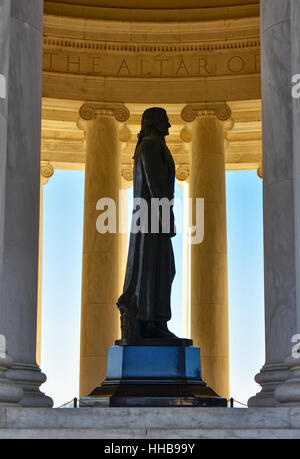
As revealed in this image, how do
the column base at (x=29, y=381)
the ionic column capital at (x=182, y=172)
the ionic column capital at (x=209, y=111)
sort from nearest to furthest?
the column base at (x=29, y=381)
the ionic column capital at (x=209, y=111)
the ionic column capital at (x=182, y=172)

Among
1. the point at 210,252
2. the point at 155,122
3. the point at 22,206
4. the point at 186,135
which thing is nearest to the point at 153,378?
the point at 22,206

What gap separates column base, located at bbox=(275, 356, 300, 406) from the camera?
73.3 meters

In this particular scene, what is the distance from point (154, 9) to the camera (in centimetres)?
16650

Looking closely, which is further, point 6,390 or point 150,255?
point 150,255

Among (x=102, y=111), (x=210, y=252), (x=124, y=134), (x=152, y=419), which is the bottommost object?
(x=152, y=419)

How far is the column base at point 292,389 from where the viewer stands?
73.3m

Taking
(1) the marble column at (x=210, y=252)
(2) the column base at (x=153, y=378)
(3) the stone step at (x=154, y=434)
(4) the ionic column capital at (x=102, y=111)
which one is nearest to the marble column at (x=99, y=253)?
(4) the ionic column capital at (x=102, y=111)

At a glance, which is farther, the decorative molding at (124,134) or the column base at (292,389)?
the decorative molding at (124,134)

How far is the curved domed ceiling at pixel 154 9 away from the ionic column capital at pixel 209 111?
17721 millimetres

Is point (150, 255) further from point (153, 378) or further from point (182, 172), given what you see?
point (182, 172)

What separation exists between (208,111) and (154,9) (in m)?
24.7

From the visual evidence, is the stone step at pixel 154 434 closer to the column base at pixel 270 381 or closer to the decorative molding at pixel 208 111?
the column base at pixel 270 381

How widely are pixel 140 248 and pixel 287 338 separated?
1820 cm

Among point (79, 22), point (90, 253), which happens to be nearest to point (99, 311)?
point (90, 253)
